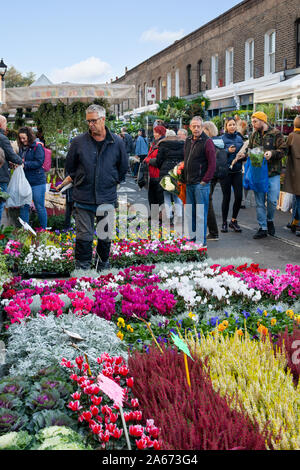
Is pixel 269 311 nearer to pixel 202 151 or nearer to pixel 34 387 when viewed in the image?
pixel 34 387

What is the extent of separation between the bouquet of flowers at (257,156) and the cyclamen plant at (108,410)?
6668 millimetres

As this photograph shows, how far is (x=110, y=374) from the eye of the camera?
3.05 meters

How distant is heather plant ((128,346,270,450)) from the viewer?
2.37 metres

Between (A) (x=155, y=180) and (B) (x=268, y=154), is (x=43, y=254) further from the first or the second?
(B) (x=268, y=154)

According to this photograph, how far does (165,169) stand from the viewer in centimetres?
981

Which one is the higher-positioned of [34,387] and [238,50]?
[238,50]

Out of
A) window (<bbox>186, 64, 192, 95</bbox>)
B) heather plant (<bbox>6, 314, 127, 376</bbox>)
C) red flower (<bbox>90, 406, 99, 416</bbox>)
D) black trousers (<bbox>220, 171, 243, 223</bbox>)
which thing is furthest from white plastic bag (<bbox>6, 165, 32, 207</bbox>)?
window (<bbox>186, 64, 192, 95</bbox>)

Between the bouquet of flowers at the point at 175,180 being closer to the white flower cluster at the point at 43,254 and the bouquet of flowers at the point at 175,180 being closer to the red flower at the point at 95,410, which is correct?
the white flower cluster at the point at 43,254

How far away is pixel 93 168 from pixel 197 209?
8.51 feet

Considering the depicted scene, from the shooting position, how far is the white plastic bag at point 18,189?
8.95 metres

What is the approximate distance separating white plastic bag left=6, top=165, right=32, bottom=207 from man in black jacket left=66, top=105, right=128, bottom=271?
270 cm
